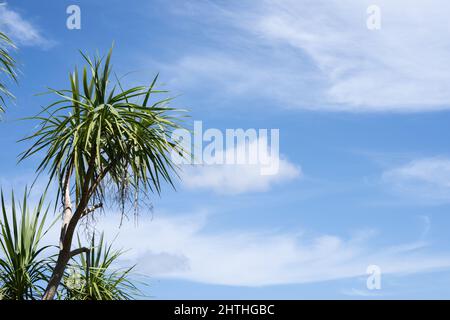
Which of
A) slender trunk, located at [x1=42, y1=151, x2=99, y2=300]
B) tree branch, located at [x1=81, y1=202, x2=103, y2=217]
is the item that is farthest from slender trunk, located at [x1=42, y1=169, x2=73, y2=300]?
tree branch, located at [x1=81, y1=202, x2=103, y2=217]

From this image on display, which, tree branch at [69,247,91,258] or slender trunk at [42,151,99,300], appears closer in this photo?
slender trunk at [42,151,99,300]

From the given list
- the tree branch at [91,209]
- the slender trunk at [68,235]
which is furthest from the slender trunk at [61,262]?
the tree branch at [91,209]

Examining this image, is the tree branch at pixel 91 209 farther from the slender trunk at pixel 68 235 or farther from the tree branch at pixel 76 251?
the tree branch at pixel 76 251

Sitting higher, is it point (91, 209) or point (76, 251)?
point (91, 209)

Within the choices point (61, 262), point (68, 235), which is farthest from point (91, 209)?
point (61, 262)

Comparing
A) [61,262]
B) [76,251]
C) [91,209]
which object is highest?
[91,209]

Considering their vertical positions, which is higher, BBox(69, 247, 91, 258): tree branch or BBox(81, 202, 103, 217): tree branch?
BBox(81, 202, 103, 217): tree branch

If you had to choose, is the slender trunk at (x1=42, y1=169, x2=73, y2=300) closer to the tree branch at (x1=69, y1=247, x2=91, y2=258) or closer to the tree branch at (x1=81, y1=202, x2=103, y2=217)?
the tree branch at (x1=69, y1=247, x2=91, y2=258)

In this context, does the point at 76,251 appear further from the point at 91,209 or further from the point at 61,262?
the point at 91,209

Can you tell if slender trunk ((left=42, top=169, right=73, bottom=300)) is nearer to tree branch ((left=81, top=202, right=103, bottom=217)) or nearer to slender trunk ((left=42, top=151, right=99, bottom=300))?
slender trunk ((left=42, top=151, right=99, bottom=300))
